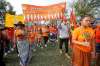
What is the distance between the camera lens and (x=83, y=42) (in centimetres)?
1085

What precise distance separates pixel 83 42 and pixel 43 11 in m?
18.7

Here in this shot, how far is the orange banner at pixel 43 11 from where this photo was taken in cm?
2797

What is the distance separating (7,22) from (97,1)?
64968mm

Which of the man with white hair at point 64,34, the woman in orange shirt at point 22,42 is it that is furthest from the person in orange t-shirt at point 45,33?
the woman in orange shirt at point 22,42

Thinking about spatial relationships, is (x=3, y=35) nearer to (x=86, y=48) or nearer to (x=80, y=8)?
(x=86, y=48)

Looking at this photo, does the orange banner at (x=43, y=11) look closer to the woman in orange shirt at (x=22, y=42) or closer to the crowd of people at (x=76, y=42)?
the crowd of people at (x=76, y=42)

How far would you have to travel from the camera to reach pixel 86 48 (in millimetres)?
10758

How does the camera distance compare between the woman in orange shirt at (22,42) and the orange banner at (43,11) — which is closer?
the woman in orange shirt at (22,42)

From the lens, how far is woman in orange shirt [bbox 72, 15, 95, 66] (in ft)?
35.5

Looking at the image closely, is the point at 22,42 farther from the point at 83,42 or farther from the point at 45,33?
the point at 45,33

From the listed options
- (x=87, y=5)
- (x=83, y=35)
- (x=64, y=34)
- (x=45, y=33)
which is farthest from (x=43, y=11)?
(x=87, y=5)

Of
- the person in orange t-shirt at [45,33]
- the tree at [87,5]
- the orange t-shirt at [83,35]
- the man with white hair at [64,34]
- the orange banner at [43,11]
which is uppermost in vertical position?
the orange t-shirt at [83,35]

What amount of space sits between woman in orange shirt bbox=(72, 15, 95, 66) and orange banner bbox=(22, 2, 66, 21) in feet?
52.9

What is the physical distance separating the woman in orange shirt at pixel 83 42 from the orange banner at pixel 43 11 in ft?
52.9
